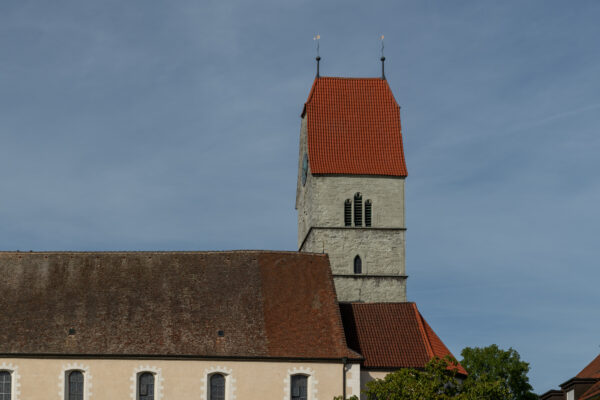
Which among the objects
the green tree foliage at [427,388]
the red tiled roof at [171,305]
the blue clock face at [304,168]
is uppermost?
the blue clock face at [304,168]

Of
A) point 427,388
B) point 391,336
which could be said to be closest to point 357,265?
point 391,336

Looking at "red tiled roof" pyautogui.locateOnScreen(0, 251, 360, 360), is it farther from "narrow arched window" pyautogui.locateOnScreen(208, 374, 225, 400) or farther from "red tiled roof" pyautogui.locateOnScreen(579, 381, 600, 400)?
"red tiled roof" pyautogui.locateOnScreen(579, 381, 600, 400)

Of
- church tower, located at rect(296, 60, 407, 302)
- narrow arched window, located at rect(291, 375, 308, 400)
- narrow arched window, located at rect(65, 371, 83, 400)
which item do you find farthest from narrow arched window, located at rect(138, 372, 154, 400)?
church tower, located at rect(296, 60, 407, 302)

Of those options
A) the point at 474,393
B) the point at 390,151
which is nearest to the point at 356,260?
the point at 390,151

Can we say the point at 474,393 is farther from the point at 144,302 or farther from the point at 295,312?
the point at 144,302

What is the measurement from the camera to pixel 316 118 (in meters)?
67.2

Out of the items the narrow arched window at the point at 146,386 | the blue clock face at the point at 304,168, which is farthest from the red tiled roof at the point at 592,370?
the blue clock face at the point at 304,168

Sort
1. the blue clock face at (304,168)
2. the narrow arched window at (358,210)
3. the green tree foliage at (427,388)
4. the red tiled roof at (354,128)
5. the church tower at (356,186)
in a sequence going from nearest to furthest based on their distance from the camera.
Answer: the green tree foliage at (427,388) < the church tower at (356,186) < the narrow arched window at (358,210) < the red tiled roof at (354,128) < the blue clock face at (304,168)

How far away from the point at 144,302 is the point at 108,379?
3.92 meters

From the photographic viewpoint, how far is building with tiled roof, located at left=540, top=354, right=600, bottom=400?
46.3m

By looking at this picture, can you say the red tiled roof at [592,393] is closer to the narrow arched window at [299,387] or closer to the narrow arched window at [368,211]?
the narrow arched window at [299,387]

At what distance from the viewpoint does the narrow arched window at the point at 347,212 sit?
64.9m

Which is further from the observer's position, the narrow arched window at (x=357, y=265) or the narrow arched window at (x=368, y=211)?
the narrow arched window at (x=368, y=211)

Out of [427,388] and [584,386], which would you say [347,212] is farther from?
[427,388]
